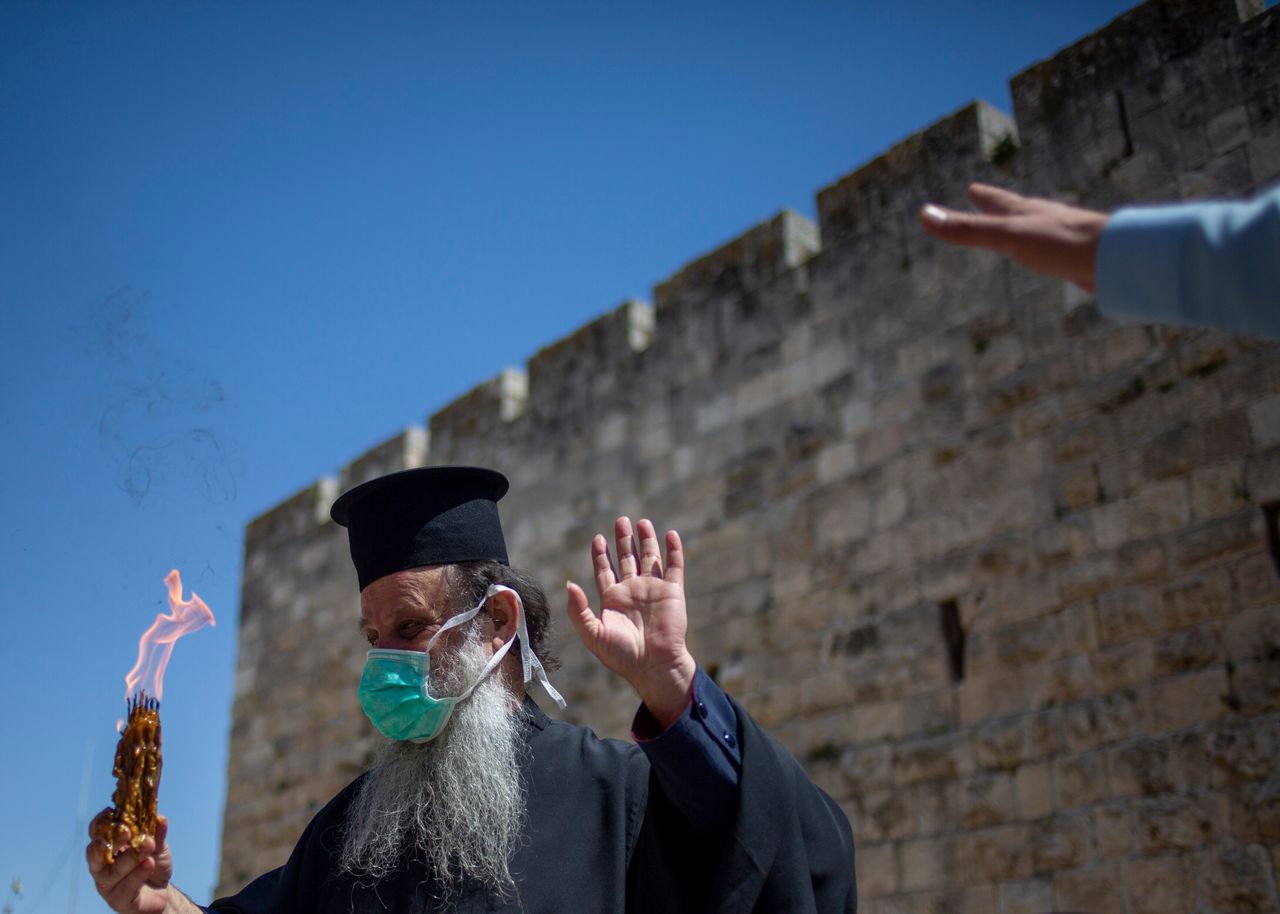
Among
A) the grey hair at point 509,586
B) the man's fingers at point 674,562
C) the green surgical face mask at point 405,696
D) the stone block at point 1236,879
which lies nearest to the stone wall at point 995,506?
the stone block at point 1236,879

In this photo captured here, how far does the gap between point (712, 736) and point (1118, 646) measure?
2898 millimetres

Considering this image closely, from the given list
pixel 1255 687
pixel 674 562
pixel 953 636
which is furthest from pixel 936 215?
pixel 953 636

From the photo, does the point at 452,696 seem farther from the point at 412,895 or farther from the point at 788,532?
the point at 788,532

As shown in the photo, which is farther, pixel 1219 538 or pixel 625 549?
pixel 1219 538

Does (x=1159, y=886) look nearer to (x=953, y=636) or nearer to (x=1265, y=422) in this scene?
(x=953, y=636)

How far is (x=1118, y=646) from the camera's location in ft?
15.8

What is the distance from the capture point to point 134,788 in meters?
2.62

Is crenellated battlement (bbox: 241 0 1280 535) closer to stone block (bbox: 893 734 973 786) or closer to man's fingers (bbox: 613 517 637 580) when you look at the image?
stone block (bbox: 893 734 973 786)

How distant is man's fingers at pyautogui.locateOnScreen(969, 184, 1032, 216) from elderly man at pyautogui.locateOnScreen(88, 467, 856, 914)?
954mm

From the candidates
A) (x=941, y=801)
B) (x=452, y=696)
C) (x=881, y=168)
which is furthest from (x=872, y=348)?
(x=452, y=696)

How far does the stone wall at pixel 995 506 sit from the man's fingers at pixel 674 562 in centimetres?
272

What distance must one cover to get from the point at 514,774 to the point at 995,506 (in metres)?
3.04

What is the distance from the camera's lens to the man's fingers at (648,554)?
2520mm

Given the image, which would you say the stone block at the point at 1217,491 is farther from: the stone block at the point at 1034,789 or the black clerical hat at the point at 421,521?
the black clerical hat at the point at 421,521
